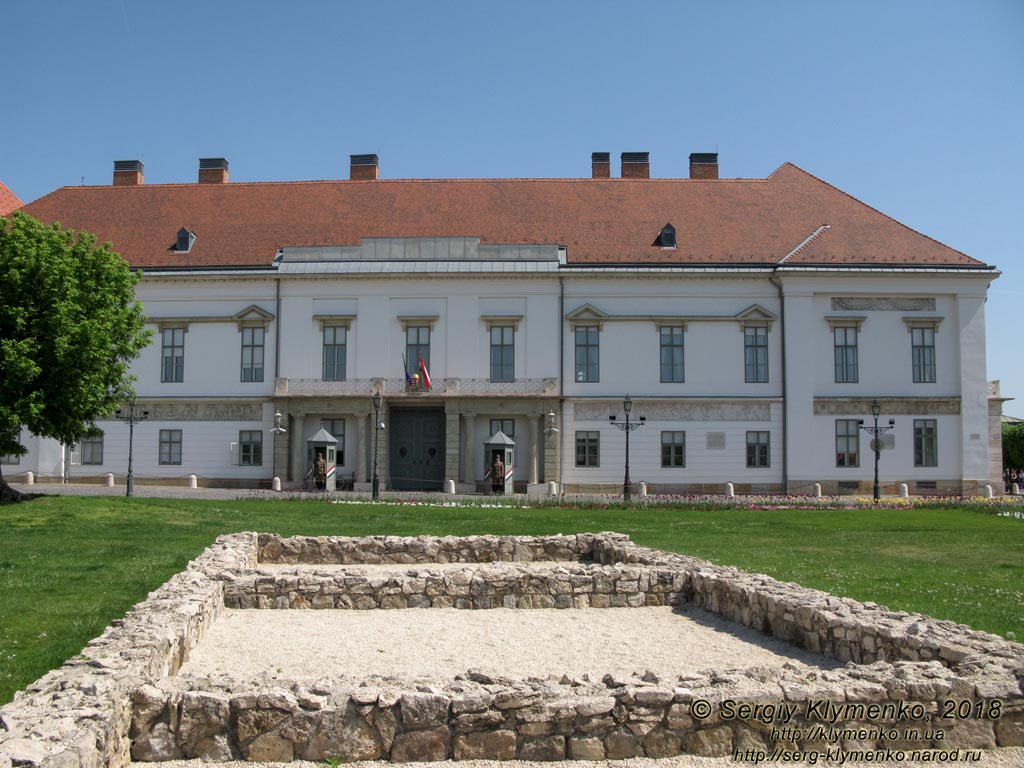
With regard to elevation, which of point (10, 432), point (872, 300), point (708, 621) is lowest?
point (708, 621)

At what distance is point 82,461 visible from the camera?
140 feet

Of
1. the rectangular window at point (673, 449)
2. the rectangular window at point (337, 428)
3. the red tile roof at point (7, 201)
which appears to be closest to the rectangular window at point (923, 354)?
the rectangular window at point (673, 449)

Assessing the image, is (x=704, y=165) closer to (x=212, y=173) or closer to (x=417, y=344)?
(x=417, y=344)

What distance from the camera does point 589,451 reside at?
1645 inches

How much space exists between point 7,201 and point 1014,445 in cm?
6524

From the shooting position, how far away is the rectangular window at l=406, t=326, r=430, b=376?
42625 mm

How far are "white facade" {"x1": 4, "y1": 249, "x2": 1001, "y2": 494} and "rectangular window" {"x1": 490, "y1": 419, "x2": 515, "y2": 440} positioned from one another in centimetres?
9

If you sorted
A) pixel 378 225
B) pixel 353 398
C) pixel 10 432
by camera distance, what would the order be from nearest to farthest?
pixel 10 432 < pixel 353 398 < pixel 378 225

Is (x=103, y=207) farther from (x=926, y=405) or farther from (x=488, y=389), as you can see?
(x=926, y=405)

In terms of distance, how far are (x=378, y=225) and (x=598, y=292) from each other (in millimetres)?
10963

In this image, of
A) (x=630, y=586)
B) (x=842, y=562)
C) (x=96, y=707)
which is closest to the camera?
(x=96, y=707)

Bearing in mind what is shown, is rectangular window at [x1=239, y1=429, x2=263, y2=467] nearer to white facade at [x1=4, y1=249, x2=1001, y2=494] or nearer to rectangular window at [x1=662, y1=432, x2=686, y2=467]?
white facade at [x1=4, y1=249, x2=1001, y2=494]

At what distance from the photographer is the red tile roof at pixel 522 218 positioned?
43062 millimetres

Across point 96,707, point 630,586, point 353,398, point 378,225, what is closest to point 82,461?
point 353,398
